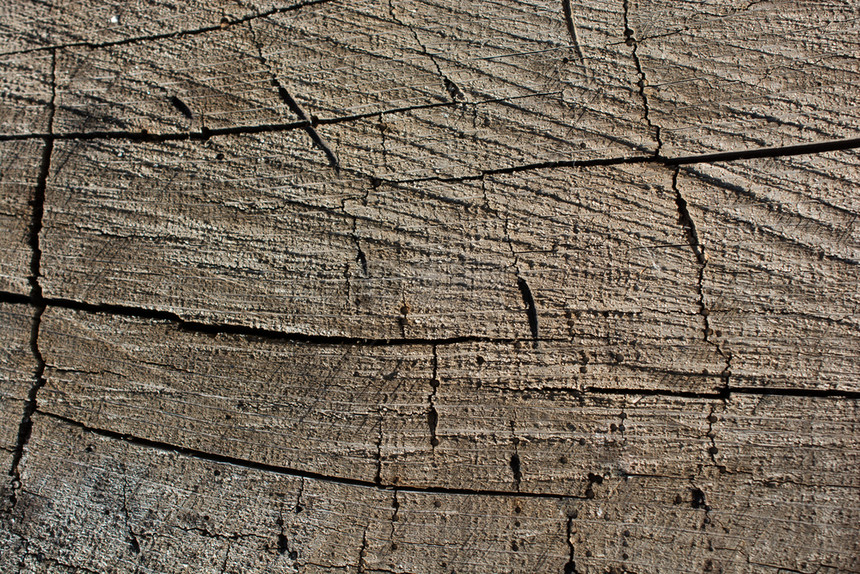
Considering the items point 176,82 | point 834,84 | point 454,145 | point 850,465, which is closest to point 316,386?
point 454,145

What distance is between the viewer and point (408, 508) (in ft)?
3.82

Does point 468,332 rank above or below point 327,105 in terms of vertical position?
below

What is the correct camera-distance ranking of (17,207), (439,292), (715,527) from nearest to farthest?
1. (715,527)
2. (439,292)
3. (17,207)

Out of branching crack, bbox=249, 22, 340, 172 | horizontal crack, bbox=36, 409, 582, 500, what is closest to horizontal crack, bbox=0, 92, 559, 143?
branching crack, bbox=249, 22, 340, 172

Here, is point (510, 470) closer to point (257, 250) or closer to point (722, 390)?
point (722, 390)

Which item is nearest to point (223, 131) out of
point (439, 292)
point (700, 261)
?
point (439, 292)

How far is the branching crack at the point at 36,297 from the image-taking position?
1.27m

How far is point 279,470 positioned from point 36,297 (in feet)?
2.31

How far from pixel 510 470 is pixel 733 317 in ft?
1.81

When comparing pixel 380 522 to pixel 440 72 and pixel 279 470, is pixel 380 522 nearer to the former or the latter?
pixel 279 470

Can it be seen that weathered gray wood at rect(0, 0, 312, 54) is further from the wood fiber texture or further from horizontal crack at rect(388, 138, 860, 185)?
horizontal crack at rect(388, 138, 860, 185)

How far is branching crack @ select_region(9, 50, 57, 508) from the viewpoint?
127 cm

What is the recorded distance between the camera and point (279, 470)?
1.20 meters

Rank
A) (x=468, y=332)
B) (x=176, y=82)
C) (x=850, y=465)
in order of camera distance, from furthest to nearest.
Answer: (x=176, y=82), (x=468, y=332), (x=850, y=465)
